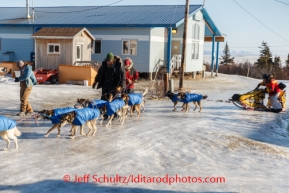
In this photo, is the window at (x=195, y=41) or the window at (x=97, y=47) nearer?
the window at (x=97, y=47)

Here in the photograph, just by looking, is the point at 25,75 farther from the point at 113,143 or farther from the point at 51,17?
the point at 51,17

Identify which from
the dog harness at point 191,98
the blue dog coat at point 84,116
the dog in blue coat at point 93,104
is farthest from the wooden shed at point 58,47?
the blue dog coat at point 84,116

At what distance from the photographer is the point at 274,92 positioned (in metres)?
13.2

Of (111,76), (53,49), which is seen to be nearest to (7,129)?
(111,76)

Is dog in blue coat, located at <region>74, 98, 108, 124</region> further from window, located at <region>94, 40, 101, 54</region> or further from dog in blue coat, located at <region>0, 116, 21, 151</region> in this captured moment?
window, located at <region>94, 40, 101, 54</region>

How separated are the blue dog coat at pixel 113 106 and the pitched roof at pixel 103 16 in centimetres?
1361

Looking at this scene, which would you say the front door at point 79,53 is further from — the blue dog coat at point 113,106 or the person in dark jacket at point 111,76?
the blue dog coat at point 113,106

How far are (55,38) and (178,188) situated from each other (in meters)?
17.1

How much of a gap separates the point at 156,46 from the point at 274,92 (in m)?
12.6

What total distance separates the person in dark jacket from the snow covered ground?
90 centimetres

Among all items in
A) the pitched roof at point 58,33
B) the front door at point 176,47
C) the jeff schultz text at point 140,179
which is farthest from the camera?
the front door at point 176,47

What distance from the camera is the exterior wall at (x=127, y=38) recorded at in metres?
24.1

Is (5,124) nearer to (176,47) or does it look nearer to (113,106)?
(113,106)

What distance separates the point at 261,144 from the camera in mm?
8414
